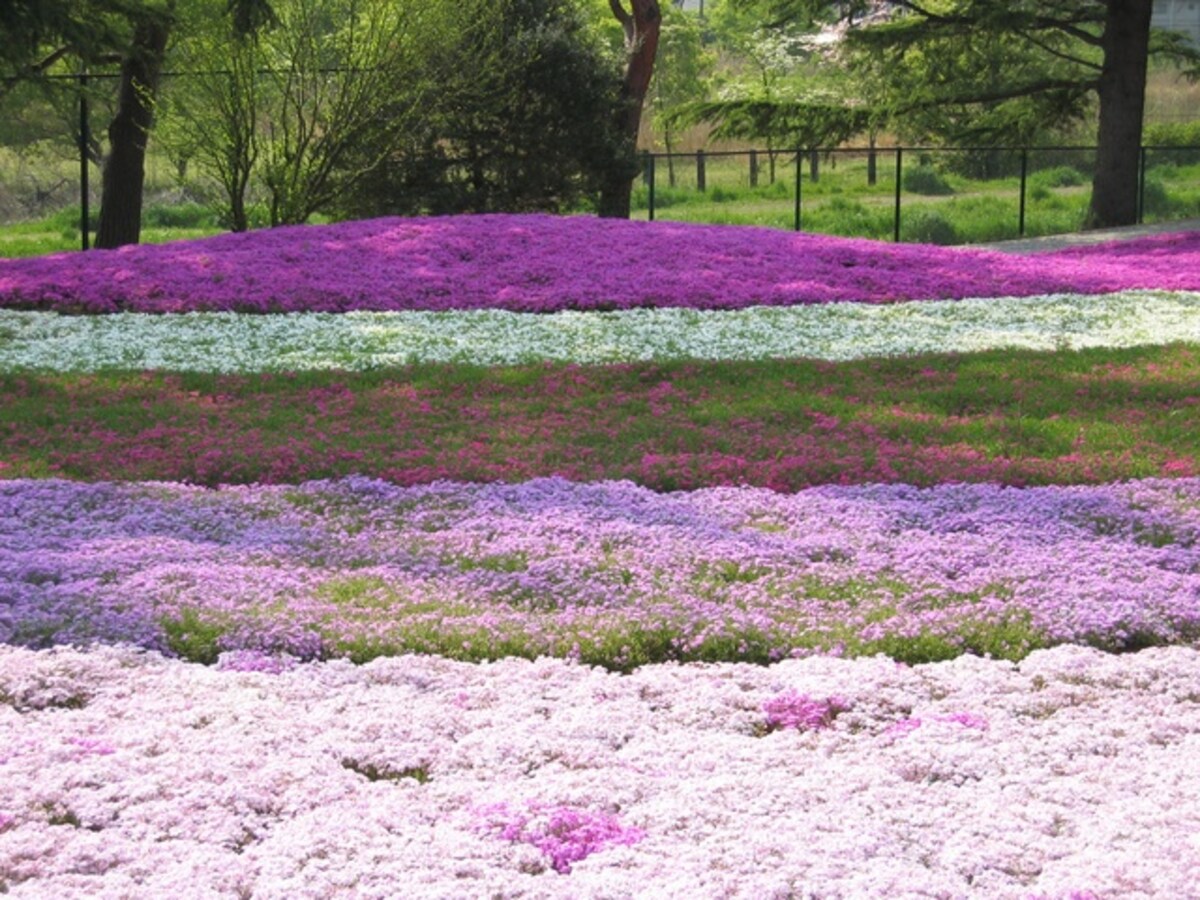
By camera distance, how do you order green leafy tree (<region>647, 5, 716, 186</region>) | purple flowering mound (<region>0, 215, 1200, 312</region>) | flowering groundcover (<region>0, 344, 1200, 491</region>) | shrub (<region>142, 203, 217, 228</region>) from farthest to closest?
1. green leafy tree (<region>647, 5, 716, 186</region>)
2. shrub (<region>142, 203, 217, 228</region>)
3. purple flowering mound (<region>0, 215, 1200, 312</region>)
4. flowering groundcover (<region>0, 344, 1200, 491</region>)

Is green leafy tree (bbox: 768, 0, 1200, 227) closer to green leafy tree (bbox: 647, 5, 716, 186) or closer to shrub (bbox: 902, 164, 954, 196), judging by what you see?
shrub (bbox: 902, 164, 954, 196)

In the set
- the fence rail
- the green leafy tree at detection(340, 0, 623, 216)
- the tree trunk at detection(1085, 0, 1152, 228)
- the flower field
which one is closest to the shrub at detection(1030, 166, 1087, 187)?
the fence rail

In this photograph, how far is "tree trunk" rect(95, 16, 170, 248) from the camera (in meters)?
21.6

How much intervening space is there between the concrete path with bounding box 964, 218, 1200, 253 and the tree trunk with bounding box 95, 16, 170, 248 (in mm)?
13515

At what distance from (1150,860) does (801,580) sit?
121 inches

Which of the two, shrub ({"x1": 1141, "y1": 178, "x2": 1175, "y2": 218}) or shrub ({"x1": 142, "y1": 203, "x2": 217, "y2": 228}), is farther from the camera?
shrub ({"x1": 142, "y1": 203, "x2": 217, "y2": 228})

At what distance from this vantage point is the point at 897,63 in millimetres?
29750

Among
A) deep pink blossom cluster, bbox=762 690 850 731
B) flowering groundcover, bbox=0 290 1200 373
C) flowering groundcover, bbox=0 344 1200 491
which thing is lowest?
deep pink blossom cluster, bbox=762 690 850 731

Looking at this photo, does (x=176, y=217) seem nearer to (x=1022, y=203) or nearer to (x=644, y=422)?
(x=1022, y=203)

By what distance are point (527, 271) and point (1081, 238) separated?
1292cm

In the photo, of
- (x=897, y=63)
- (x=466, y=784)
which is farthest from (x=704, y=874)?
(x=897, y=63)

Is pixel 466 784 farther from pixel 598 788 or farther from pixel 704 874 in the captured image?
pixel 704 874

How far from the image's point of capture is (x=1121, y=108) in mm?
28109

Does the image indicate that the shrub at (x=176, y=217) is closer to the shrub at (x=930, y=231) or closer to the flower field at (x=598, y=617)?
the shrub at (x=930, y=231)
